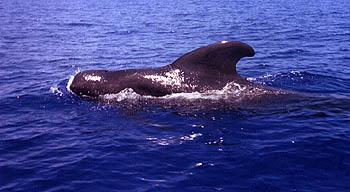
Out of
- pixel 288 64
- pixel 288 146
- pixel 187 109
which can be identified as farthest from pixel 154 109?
pixel 288 64

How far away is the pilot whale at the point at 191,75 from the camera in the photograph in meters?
11.6

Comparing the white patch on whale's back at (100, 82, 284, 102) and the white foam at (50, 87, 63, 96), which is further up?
the white foam at (50, 87, 63, 96)

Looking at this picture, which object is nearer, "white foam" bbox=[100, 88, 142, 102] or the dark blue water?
the dark blue water

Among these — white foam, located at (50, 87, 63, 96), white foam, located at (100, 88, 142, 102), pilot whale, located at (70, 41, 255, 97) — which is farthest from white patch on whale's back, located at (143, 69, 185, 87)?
white foam, located at (50, 87, 63, 96)

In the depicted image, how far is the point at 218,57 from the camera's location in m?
11.7

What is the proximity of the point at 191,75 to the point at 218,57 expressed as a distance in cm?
103

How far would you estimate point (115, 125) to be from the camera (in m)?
10.5

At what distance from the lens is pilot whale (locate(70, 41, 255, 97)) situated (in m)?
11.6

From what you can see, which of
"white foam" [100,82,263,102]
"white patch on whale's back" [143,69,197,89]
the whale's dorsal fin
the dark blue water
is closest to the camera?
the dark blue water

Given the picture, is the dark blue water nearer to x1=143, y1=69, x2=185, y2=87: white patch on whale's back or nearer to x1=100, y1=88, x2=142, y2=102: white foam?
x1=100, y1=88, x2=142, y2=102: white foam

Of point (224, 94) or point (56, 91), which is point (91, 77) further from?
point (224, 94)

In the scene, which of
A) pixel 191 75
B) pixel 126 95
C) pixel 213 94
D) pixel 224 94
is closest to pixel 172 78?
pixel 191 75

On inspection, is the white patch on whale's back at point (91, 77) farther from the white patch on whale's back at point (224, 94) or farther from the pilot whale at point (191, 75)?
the white patch on whale's back at point (224, 94)

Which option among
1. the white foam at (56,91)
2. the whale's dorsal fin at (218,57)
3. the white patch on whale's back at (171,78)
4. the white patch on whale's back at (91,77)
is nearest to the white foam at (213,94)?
the white patch on whale's back at (171,78)
